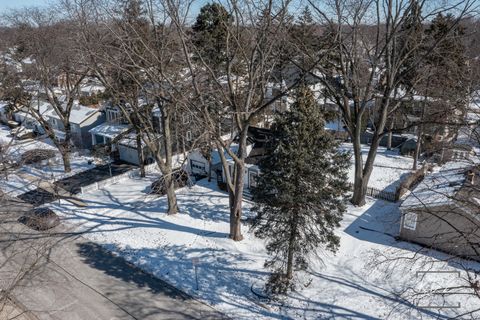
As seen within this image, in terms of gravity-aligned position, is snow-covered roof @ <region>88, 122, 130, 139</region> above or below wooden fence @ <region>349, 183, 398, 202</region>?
above

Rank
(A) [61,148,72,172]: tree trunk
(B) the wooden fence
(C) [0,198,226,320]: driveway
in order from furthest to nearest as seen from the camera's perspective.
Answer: (A) [61,148,72,172]: tree trunk < (B) the wooden fence < (C) [0,198,226,320]: driveway

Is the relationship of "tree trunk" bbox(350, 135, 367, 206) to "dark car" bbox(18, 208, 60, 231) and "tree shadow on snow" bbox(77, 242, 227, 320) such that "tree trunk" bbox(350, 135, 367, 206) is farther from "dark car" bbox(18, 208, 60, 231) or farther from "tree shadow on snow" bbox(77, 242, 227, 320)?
"dark car" bbox(18, 208, 60, 231)

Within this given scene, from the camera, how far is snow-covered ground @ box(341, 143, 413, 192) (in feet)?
76.3

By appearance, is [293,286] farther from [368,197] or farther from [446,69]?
[446,69]

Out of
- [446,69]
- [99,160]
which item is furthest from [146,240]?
[446,69]

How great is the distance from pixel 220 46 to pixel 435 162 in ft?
55.5

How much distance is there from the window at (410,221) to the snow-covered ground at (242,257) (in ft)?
2.67

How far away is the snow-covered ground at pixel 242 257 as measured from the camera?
13.0 meters

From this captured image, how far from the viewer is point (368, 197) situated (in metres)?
21.3

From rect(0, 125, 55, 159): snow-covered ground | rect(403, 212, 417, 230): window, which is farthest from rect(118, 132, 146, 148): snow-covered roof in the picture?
rect(403, 212, 417, 230): window

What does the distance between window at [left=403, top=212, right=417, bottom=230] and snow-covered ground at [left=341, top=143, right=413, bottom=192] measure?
5694 mm

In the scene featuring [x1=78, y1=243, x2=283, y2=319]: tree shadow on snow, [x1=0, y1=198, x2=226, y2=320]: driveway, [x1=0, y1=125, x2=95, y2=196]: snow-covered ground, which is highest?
[x1=0, y1=125, x2=95, y2=196]: snow-covered ground

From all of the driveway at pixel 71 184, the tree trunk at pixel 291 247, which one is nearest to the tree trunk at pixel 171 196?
the driveway at pixel 71 184

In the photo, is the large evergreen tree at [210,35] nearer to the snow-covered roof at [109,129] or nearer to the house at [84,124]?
the snow-covered roof at [109,129]
